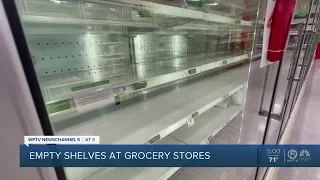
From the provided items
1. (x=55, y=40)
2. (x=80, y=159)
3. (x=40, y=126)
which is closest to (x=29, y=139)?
(x=40, y=126)

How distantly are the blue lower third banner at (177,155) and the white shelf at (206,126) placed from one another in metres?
0.22

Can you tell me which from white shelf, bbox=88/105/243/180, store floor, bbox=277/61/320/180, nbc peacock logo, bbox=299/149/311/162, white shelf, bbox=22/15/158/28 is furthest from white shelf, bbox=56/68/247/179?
store floor, bbox=277/61/320/180

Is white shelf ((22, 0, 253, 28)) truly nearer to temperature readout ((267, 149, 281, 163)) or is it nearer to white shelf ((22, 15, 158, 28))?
white shelf ((22, 15, 158, 28))

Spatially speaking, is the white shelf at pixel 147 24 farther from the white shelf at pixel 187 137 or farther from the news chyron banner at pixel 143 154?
the white shelf at pixel 187 137

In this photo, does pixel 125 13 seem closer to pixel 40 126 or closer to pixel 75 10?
pixel 75 10

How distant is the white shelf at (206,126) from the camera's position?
116 centimetres

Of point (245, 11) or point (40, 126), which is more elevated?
point (245, 11)

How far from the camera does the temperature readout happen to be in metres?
0.90

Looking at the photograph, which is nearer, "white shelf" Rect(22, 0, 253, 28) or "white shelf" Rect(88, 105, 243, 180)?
"white shelf" Rect(22, 0, 253, 28)

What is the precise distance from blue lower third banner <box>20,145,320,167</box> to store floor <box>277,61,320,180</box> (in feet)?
0.38

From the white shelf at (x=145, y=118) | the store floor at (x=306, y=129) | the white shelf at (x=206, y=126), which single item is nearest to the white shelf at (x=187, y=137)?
the white shelf at (x=206, y=126)

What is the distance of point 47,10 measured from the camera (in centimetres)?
75

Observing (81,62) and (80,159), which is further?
(81,62)

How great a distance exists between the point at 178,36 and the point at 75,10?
0.98 m
